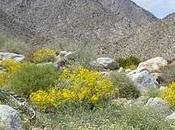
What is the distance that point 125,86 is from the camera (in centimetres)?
1912

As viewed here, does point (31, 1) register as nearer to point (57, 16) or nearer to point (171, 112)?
point (57, 16)

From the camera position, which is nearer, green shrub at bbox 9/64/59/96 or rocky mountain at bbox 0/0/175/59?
green shrub at bbox 9/64/59/96

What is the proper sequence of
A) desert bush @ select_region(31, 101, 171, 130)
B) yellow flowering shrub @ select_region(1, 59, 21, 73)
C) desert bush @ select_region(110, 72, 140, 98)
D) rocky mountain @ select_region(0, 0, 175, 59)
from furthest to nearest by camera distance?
rocky mountain @ select_region(0, 0, 175, 59) < yellow flowering shrub @ select_region(1, 59, 21, 73) < desert bush @ select_region(110, 72, 140, 98) < desert bush @ select_region(31, 101, 171, 130)

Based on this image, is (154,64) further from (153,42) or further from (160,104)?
(160,104)

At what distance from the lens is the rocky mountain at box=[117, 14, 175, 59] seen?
56.2 meters

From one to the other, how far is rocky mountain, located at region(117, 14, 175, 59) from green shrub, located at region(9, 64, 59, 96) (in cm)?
3678

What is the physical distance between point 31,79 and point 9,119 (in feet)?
22.3

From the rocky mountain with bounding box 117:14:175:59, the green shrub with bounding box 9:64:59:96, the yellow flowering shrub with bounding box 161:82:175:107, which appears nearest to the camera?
the yellow flowering shrub with bounding box 161:82:175:107

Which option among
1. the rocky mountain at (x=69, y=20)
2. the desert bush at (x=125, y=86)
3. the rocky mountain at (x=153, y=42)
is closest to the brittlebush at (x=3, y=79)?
the desert bush at (x=125, y=86)

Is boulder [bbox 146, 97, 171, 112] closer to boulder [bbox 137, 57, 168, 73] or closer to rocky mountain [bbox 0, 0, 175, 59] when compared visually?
boulder [bbox 137, 57, 168, 73]

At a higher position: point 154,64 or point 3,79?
point 3,79

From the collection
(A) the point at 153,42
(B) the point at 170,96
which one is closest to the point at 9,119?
(B) the point at 170,96

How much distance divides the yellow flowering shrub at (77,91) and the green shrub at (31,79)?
0.64m

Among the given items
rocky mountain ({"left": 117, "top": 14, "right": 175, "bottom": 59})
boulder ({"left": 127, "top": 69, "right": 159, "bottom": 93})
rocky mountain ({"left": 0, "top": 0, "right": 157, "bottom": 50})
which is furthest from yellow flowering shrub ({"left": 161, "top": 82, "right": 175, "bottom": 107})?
rocky mountain ({"left": 0, "top": 0, "right": 157, "bottom": 50})
